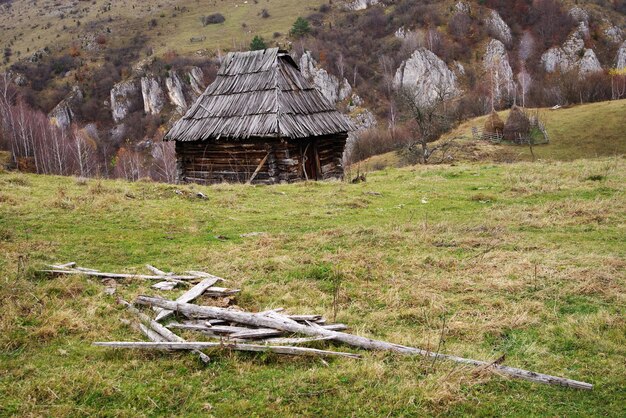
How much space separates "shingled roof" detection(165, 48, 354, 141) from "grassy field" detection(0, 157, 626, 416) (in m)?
4.39

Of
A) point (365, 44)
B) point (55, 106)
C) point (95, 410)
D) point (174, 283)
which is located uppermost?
point (365, 44)

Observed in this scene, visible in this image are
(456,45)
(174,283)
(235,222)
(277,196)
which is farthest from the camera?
(456,45)

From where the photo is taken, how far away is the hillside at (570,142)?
111 feet

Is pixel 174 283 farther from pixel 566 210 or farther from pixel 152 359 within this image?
pixel 566 210

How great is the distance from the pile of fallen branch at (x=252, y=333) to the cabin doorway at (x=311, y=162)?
1296 cm

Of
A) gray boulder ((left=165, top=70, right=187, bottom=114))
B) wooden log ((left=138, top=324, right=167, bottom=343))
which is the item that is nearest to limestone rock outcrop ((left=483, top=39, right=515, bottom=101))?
gray boulder ((left=165, top=70, right=187, bottom=114))

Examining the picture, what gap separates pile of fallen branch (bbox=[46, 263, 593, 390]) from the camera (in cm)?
477

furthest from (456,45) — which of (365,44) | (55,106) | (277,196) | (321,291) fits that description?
(321,291)

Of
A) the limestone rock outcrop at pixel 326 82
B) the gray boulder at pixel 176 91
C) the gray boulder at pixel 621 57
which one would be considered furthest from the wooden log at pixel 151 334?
the gray boulder at pixel 621 57

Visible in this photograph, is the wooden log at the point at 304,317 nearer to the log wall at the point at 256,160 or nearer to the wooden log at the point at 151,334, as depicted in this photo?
the wooden log at the point at 151,334

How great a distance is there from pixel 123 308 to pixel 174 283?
2.70ft

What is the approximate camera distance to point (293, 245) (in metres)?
8.96

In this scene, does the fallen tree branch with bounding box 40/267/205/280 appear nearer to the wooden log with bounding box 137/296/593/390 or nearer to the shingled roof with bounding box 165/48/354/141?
the wooden log with bounding box 137/296/593/390

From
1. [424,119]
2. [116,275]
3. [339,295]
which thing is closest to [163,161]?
[424,119]
